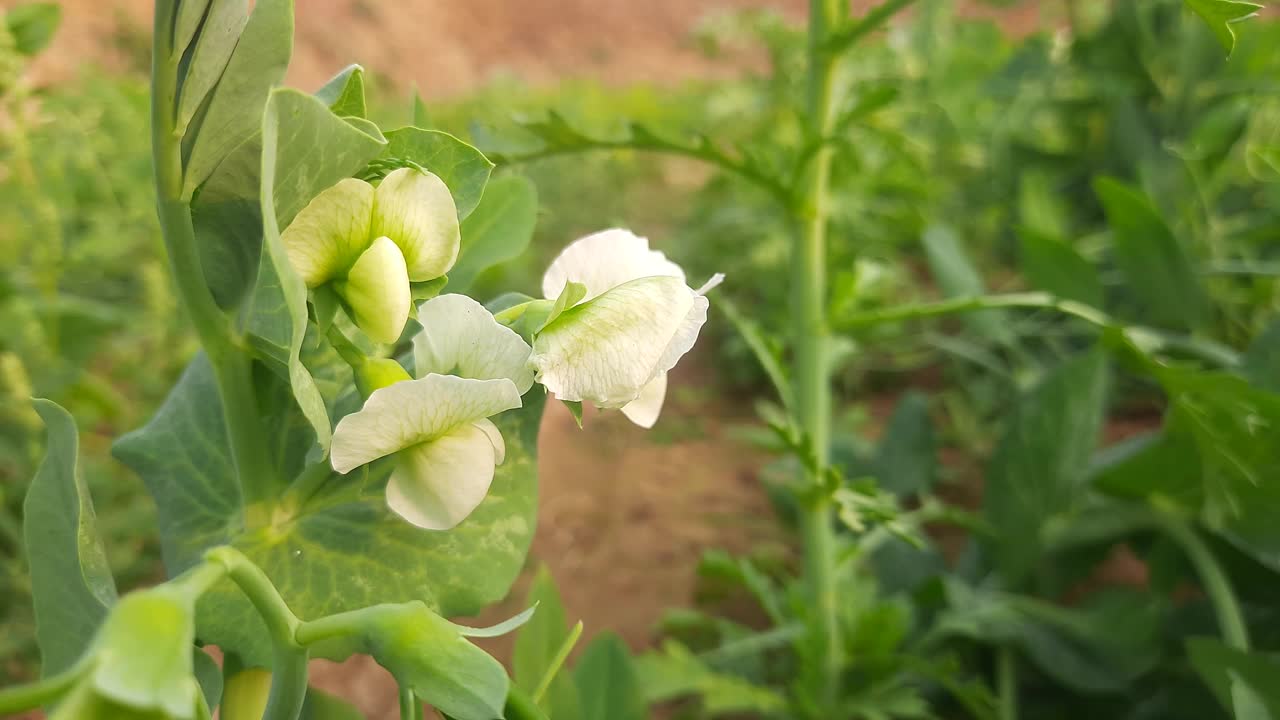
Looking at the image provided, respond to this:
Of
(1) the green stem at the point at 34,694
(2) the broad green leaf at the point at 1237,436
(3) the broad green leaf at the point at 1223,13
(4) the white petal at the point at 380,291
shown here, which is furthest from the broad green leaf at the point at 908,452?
(1) the green stem at the point at 34,694

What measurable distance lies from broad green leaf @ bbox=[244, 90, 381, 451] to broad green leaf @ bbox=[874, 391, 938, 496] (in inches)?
41.7

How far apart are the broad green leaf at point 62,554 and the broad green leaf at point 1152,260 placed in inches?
39.5

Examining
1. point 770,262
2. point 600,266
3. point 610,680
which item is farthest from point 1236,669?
point 770,262

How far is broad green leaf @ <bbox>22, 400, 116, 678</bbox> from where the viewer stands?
1.40 ft

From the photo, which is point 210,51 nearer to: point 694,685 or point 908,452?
point 694,685

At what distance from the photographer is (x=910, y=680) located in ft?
3.74

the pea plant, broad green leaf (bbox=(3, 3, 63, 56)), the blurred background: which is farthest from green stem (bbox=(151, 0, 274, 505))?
broad green leaf (bbox=(3, 3, 63, 56))

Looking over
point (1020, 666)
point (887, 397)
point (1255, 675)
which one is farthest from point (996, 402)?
point (1255, 675)

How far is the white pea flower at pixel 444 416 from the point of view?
Answer: 39cm

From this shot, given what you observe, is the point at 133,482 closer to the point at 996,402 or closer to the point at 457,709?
the point at 457,709

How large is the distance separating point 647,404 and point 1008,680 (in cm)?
83

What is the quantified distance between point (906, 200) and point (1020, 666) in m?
1.12

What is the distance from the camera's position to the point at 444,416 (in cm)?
41

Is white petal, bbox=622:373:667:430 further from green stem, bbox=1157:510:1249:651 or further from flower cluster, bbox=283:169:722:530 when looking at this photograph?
green stem, bbox=1157:510:1249:651
